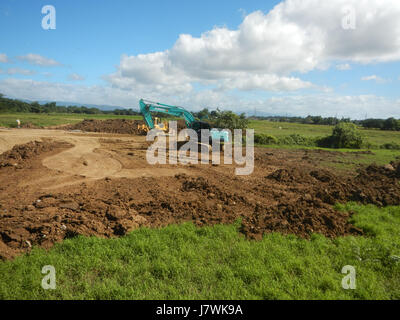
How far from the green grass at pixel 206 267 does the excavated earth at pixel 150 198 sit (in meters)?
0.47

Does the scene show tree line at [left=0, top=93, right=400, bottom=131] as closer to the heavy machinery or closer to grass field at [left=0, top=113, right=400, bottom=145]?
the heavy machinery

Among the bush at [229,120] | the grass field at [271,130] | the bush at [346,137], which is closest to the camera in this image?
the bush at [229,120]

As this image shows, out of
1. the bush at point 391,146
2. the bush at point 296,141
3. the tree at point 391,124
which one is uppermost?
the tree at point 391,124

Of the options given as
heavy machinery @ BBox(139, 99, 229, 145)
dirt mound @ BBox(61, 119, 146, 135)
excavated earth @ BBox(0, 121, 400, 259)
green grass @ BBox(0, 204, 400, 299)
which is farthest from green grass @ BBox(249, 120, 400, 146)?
green grass @ BBox(0, 204, 400, 299)

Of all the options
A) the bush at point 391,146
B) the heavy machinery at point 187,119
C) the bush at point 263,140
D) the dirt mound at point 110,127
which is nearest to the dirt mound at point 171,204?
the heavy machinery at point 187,119

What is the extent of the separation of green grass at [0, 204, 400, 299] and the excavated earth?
1.54 feet

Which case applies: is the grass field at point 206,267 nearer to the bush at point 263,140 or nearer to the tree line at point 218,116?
the tree line at point 218,116

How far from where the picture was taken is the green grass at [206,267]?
3848 millimetres

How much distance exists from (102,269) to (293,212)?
5.01 m

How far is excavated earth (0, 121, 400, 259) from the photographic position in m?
5.65

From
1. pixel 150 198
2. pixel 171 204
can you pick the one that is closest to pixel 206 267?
pixel 171 204

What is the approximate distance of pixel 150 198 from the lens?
7531 millimetres

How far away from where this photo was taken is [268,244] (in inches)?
207
